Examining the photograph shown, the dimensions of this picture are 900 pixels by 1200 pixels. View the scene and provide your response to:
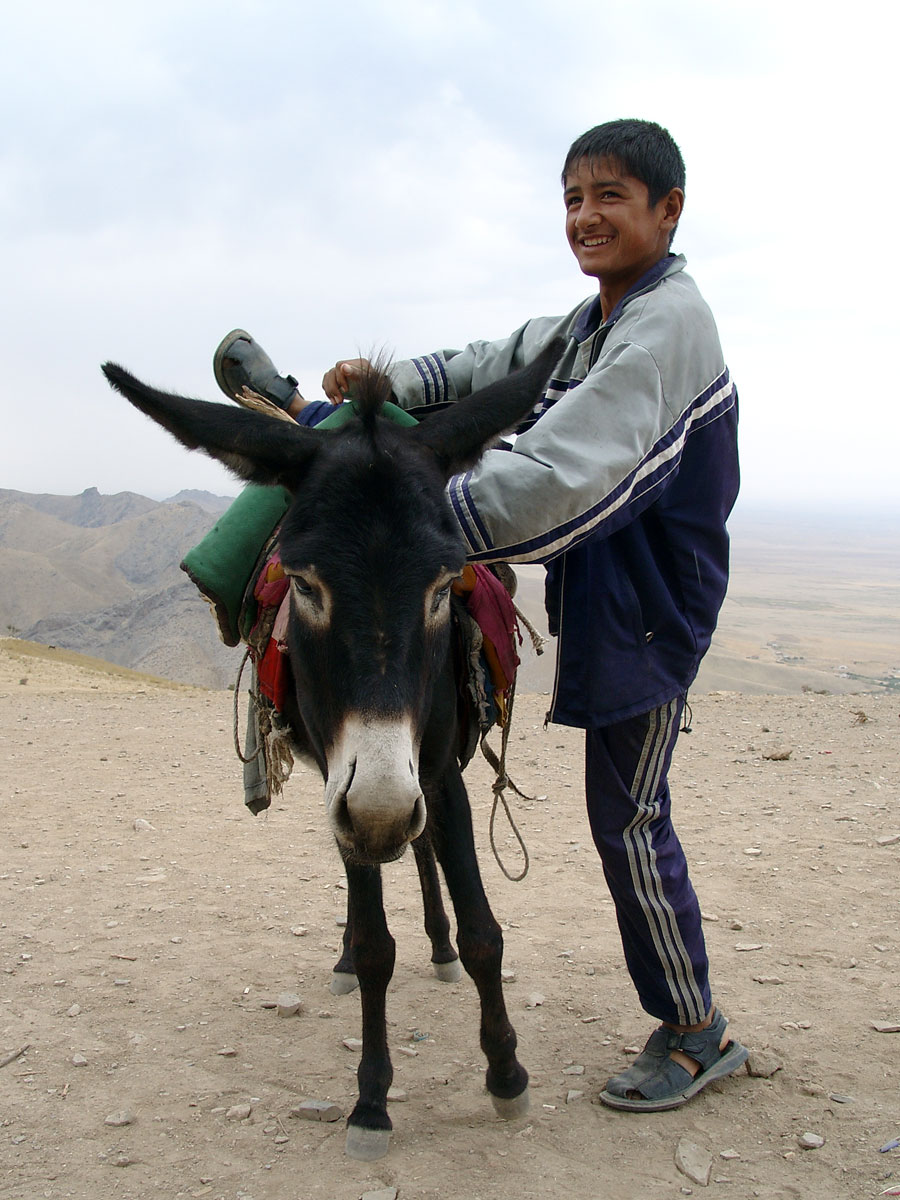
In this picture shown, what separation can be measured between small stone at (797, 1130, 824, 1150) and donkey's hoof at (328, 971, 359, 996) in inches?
73.5

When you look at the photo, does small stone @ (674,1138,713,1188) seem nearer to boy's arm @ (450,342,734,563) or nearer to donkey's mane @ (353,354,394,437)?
boy's arm @ (450,342,734,563)

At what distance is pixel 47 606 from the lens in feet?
133

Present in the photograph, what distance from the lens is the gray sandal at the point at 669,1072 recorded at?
2.86m

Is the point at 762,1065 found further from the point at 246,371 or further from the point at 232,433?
the point at 246,371

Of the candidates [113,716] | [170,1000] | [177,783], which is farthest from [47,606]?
[170,1000]

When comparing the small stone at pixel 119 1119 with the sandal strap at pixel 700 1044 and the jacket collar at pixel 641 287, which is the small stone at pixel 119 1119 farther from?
the jacket collar at pixel 641 287

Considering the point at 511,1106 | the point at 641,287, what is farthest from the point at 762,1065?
the point at 641,287

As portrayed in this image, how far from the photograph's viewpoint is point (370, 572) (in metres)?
2.08

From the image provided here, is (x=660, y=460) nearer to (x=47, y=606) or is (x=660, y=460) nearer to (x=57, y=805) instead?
(x=57, y=805)

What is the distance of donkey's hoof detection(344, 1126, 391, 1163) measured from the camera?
8.79 ft

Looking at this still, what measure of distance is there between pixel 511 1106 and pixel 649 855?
3.10ft

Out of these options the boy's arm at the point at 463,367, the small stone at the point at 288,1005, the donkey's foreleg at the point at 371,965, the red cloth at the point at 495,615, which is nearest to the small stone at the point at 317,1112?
the donkey's foreleg at the point at 371,965

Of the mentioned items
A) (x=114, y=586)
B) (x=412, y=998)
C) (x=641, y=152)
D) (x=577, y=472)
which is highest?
(x=641, y=152)

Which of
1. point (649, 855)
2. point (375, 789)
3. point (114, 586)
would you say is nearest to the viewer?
point (375, 789)
